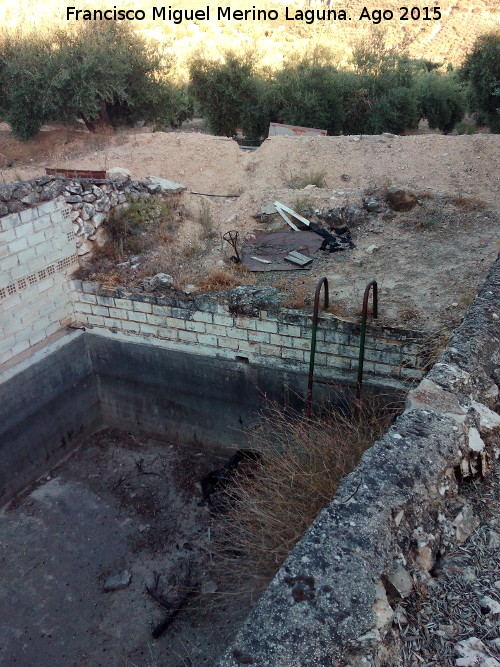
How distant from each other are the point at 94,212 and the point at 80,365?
211 centimetres

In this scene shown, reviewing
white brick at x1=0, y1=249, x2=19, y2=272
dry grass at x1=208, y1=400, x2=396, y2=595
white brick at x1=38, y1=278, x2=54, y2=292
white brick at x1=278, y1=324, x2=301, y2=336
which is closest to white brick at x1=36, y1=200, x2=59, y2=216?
white brick at x1=0, y1=249, x2=19, y2=272

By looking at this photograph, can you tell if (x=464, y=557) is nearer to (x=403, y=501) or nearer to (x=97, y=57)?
(x=403, y=501)

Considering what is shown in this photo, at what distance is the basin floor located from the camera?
513cm

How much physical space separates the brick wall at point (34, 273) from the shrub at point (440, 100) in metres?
13.0

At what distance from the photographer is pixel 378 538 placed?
242cm

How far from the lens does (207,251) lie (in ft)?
26.3

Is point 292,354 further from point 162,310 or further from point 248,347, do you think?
point 162,310

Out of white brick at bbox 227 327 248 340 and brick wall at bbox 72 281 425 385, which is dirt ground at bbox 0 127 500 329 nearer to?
brick wall at bbox 72 281 425 385

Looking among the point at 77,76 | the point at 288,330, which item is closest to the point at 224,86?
the point at 77,76

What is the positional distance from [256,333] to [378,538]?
13.4ft

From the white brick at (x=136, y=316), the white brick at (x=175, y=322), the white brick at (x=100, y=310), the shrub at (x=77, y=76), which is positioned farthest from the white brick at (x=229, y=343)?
the shrub at (x=77, y=76)

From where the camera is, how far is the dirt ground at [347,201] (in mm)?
6625

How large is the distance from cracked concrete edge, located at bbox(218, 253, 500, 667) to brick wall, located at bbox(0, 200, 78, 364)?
16.6ft

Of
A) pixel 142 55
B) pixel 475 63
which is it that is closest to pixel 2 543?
pixel 142 55
